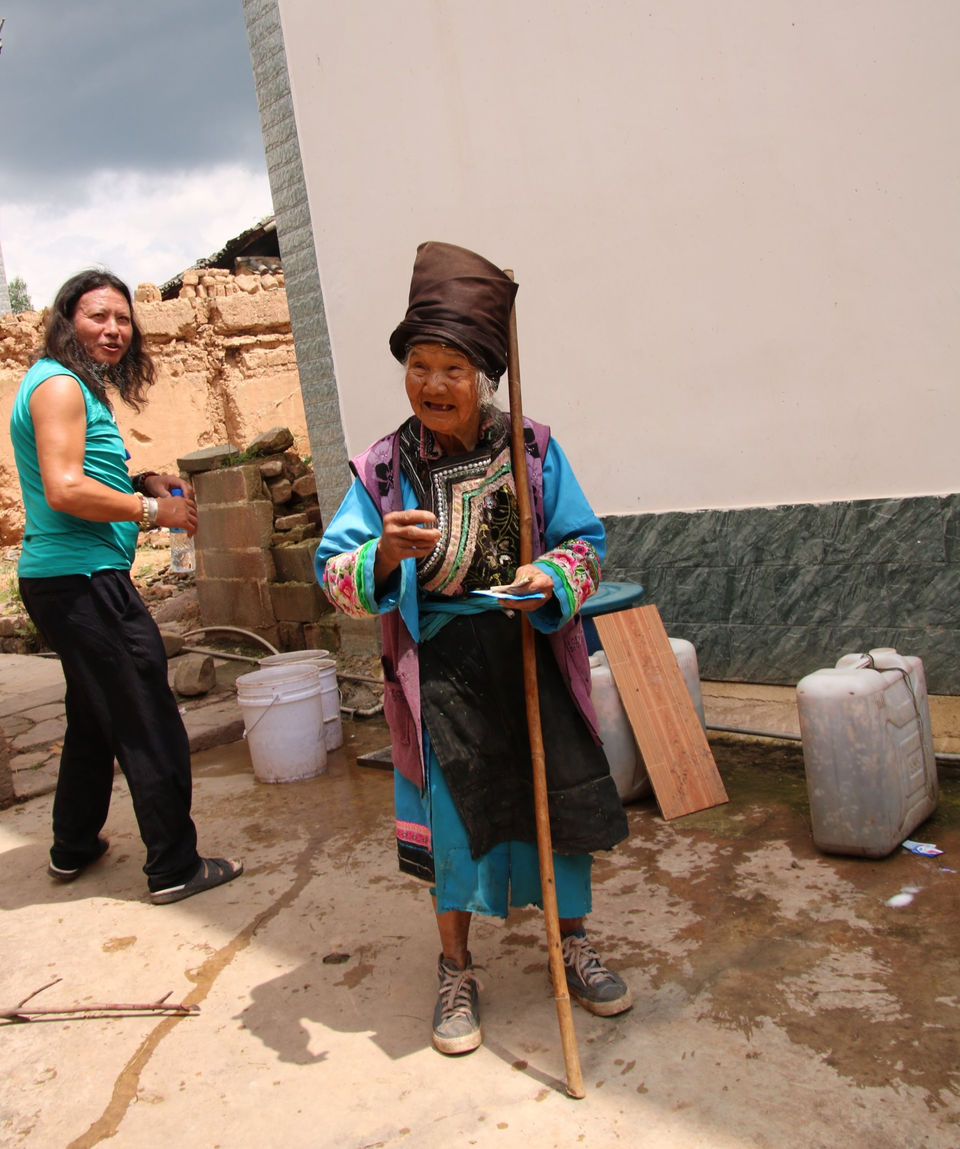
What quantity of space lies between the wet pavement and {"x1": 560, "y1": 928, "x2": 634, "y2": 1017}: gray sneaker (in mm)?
43

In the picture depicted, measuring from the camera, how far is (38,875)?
3703 mm

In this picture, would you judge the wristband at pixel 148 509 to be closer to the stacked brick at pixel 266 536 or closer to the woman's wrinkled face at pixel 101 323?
the woman's wrinkled face at pixel 101 323

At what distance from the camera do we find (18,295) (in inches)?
1121

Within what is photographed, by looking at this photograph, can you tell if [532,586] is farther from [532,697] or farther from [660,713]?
[660,713]

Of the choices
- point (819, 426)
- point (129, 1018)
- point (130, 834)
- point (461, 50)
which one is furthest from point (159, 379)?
point (129, 1018)

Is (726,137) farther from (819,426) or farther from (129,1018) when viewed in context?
(129,1018)

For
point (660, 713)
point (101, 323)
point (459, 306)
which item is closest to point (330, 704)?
point (660, 713)

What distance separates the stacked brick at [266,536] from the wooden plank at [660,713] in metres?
3.06

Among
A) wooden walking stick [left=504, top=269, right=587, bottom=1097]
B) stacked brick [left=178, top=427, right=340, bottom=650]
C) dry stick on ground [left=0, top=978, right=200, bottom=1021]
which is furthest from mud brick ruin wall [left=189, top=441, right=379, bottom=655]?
wooden walking stick [left=504, top=269, right=587, bottom=1097]

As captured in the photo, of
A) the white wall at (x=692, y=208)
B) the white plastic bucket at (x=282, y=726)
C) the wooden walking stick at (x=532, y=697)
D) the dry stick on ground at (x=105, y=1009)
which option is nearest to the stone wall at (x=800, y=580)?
the white wall at (x=692, y=208)

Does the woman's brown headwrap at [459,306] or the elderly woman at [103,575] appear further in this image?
the elderly woman at [103,575]

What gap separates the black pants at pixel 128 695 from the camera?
3201 millimetres

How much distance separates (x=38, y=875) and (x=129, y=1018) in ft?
4.39

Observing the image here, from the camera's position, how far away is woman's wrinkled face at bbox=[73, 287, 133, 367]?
3219 mm
